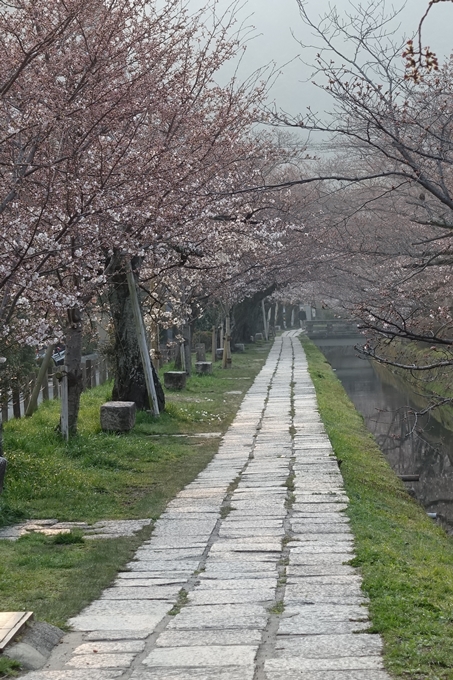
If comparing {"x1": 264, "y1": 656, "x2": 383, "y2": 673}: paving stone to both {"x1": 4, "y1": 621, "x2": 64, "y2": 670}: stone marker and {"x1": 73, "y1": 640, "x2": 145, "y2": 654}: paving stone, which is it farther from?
{"x1": 4, "y1": 621, "x2": 64, "y2": 670}: stone marker

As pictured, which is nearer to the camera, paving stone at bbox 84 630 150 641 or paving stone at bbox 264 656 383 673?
paving stone at bbox 264 656 383 673

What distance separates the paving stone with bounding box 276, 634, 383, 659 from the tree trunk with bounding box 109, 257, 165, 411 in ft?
39.5

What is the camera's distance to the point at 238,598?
19.1ft

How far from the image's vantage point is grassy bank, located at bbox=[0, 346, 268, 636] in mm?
6391

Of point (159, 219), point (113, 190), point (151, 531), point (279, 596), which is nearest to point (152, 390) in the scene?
point (159, 219)

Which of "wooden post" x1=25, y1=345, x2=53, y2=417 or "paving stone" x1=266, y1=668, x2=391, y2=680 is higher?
"wooden post" x1=25, y1=345, x2=53, y2=417

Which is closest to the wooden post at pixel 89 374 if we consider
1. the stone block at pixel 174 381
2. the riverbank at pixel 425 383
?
the stone block at pixel 174 381

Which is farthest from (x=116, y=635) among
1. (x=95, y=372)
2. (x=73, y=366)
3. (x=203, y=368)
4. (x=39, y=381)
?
(x=203, y=368)

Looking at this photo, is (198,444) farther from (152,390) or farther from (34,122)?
(34,122)

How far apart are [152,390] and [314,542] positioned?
904cm

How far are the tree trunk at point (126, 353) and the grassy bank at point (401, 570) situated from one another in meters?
4.42

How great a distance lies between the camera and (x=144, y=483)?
11.1 metres

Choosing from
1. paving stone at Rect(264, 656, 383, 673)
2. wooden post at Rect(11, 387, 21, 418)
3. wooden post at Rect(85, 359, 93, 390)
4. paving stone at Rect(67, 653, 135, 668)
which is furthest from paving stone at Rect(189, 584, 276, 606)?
wooden post at Rect(85, 359, 93, 390)

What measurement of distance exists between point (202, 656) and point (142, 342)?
11.7 meters
